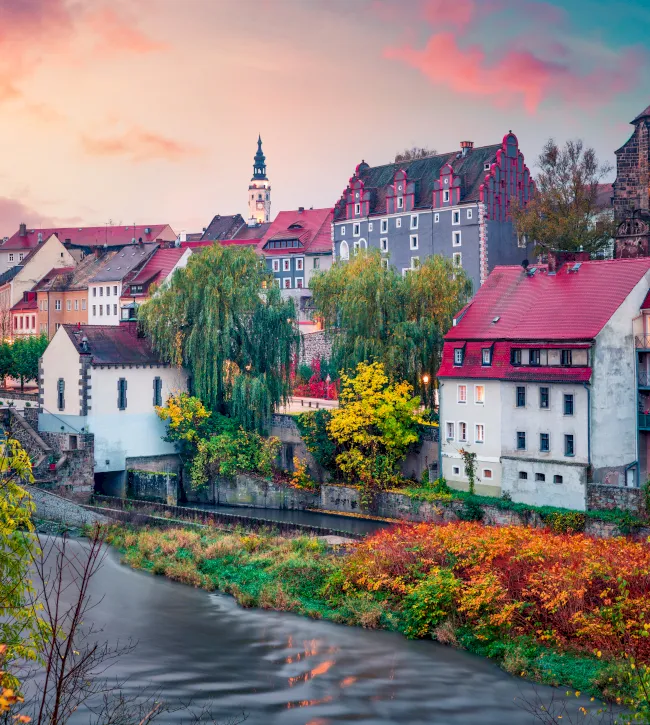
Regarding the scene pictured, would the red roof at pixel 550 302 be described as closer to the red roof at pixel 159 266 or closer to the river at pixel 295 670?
the river at pixel 295 670

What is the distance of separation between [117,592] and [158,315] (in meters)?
19.2

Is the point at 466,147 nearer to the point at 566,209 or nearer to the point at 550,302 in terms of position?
the point at 566,209

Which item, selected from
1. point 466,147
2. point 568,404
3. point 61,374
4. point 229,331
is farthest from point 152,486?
point 466,147

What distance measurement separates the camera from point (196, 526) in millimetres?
38219

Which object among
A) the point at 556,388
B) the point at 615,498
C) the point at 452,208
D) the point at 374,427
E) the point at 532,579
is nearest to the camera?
the point at 532,579

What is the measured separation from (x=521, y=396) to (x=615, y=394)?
3.68 metres

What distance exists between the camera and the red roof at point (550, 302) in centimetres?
3919

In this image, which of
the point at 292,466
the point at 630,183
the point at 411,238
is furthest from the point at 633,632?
the point at 411,238

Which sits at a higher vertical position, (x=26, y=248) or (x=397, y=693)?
(x=26, y=248)

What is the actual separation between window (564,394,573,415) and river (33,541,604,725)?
14.7 meters

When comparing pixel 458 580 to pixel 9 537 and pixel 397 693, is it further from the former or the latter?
pixel 9 537

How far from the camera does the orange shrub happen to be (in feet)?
80.2

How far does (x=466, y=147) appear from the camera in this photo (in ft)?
234

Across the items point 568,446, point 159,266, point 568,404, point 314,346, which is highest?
point 159,266
